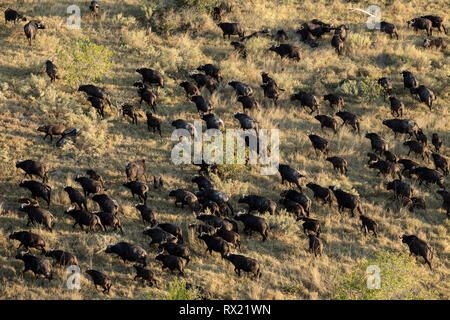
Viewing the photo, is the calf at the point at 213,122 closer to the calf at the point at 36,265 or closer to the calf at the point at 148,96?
the calf at the point at 148,96

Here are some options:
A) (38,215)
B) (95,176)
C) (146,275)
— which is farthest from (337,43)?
(38,215)

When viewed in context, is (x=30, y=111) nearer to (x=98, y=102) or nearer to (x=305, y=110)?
(x=98, y=102)

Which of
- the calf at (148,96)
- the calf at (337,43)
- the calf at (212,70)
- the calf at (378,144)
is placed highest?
the calf at (337,43)

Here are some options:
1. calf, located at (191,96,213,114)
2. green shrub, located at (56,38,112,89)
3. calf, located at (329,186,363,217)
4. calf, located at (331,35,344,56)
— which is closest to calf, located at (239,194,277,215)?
calf, located at (329,186,363,217)

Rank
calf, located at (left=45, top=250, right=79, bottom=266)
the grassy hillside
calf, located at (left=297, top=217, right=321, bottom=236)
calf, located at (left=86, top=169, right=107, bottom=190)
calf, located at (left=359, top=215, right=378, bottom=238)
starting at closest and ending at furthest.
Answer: calf, located at (left=45, top=250, right=79, bottom=266)
the grassy hillside
calf, located at (left=297, top=217, right=321, bottom=236)
calf, located at (left=359, top=215, right=378, bottom=238)
calf, located at (left=86, top=169, right=107, bottom=190)

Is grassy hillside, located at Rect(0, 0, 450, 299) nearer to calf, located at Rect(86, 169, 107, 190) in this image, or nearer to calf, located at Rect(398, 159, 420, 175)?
calf, located at Rect(86, 169, 107, 190)

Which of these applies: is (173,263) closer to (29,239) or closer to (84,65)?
(29,239)

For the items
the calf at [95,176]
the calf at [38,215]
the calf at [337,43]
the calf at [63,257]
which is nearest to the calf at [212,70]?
the calf at [337,43]
